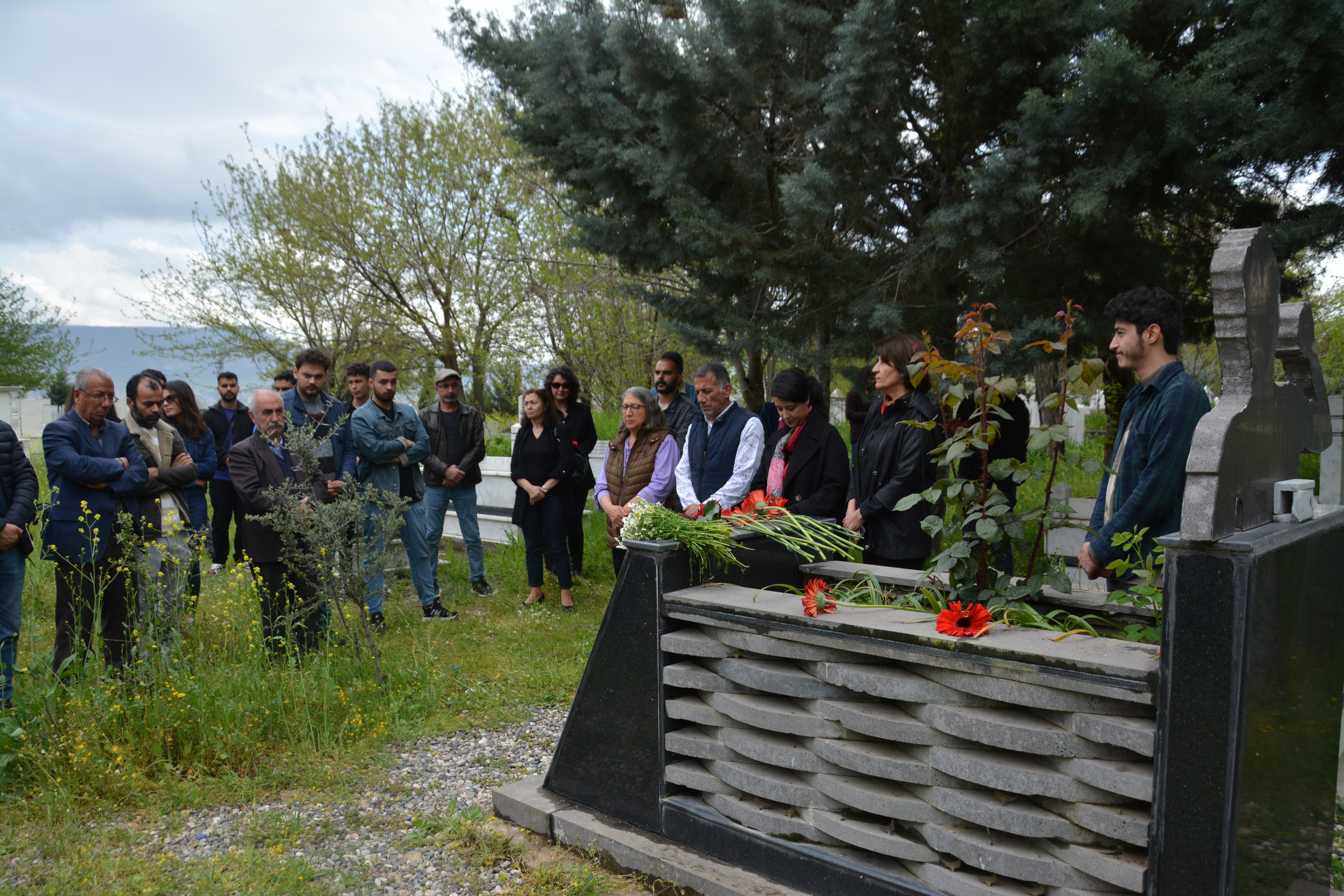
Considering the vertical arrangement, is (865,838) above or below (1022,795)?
below

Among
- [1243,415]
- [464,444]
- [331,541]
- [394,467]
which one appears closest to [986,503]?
[1243,415]

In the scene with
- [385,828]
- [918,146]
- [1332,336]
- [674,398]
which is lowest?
[385,828]

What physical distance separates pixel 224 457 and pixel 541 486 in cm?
368

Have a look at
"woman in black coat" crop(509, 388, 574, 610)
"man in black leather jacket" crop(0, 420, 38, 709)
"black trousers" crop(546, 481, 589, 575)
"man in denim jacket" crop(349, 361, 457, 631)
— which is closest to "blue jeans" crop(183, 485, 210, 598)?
"man in black leather jacket" crop(0, 420, 38, 709)

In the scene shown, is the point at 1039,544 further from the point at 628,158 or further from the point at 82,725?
the point at 628,158

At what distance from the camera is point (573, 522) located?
725cm

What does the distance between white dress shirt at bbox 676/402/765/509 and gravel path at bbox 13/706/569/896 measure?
5.73 feet

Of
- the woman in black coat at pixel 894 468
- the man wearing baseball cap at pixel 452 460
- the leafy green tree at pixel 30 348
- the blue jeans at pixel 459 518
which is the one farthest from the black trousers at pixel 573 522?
the leafy green tree at pixel 30 348

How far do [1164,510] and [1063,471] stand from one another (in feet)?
29.0

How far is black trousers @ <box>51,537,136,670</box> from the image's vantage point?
4.42 metres

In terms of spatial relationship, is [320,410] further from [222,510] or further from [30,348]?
[30,348]

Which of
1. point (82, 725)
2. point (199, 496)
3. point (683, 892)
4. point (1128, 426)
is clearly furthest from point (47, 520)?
point (1128, 426)

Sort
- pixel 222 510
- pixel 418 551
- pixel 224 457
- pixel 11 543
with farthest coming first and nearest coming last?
pixel 224 457, pixel 222 510, pixel 418 551, pixel 11 543

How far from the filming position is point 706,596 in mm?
2857
